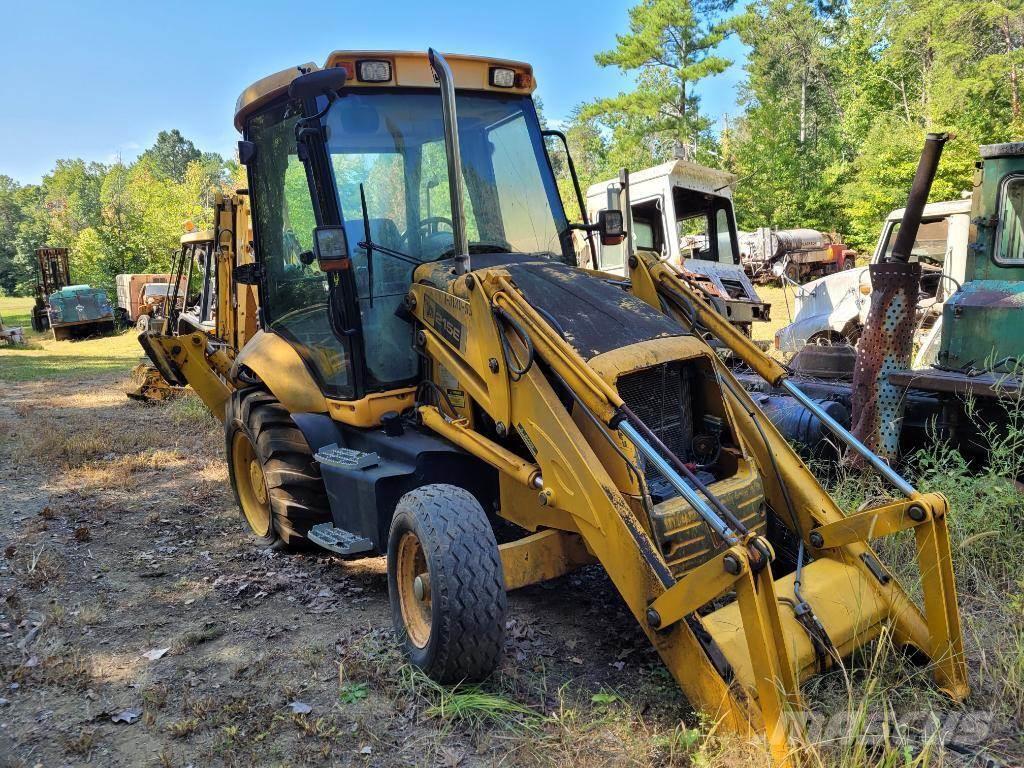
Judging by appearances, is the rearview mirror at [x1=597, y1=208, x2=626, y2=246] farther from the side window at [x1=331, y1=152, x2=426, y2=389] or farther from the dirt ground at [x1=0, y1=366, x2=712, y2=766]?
the dirt ground at [x1=0, y1=366, x2=712, y2=766]

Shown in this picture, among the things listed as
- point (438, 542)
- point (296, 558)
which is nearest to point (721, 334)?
point (438, 542)

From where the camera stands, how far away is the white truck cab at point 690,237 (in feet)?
37.6

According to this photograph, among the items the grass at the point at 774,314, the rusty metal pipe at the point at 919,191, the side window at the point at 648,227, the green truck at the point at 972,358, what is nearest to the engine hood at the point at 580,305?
the rusty metal pipe at the point at 919,191

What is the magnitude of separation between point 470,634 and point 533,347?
127cm

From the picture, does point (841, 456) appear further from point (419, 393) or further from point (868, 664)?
point (419, 393)

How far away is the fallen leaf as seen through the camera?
10.8 ft

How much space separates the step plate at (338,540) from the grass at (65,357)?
12.2 meters

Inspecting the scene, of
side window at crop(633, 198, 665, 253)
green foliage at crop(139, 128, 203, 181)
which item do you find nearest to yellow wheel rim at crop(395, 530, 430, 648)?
side window at crop(633, 198, 665, 253)

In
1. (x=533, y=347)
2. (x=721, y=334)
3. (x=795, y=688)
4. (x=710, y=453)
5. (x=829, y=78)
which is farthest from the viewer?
(x=829, y=78)

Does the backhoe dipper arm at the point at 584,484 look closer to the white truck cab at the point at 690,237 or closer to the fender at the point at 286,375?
the fender at the point at 286,375

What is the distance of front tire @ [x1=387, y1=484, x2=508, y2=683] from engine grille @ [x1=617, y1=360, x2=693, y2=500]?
2.82 feet

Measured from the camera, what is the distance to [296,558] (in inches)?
201

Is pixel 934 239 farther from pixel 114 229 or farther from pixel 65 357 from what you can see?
pixel 114 229

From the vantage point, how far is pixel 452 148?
3.69 m
